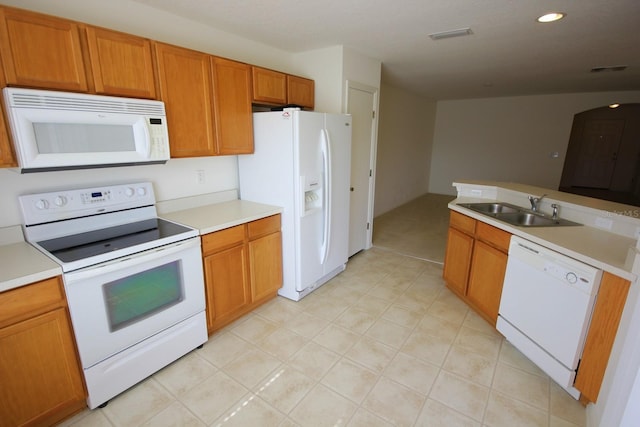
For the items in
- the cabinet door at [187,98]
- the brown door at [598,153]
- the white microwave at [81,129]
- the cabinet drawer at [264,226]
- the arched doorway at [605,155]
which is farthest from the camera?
the brown door at [598,153]

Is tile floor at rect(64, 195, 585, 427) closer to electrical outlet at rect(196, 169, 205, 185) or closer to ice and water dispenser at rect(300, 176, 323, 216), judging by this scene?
ice and water dispenser at rect(300, 176, 323, 216)

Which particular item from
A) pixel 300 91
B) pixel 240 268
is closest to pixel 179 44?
pixel 300 91

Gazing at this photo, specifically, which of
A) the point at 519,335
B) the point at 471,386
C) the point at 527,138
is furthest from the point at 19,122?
the point at 527,138

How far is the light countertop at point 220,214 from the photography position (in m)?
2.19

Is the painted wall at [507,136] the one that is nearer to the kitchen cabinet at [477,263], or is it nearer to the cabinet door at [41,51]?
the kitchen cabinet at [477,263]

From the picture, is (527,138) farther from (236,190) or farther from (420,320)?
(236,190)

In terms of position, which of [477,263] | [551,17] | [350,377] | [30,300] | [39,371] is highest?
[551,17]

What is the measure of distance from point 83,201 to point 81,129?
50 centimetres

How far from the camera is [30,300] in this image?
139 cm

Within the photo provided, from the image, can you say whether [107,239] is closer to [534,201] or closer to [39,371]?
[39,371]

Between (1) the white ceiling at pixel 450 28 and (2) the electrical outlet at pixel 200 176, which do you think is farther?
(2) the electrical outlet at pixel 200 176

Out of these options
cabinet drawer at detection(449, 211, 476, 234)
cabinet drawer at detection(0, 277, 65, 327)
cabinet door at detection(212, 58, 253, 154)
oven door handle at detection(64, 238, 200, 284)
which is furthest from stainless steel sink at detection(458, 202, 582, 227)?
cabinet drawer at detection(0, 277, 65, 327)

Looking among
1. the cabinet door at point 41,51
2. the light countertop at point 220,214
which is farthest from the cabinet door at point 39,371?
the cabinet door at point 41,51

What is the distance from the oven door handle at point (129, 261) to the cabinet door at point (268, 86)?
143 cm
